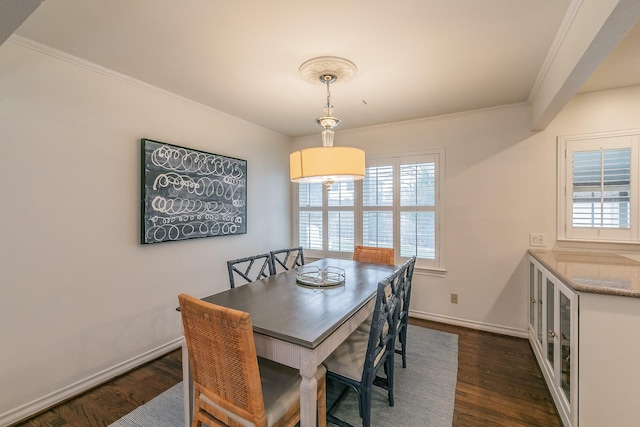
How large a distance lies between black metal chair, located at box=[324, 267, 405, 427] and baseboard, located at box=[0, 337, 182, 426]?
1.70m

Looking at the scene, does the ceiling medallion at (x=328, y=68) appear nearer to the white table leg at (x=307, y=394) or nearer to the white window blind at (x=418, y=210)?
the white window blind at (x=418, y=210)

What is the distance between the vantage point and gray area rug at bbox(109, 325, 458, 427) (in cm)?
177

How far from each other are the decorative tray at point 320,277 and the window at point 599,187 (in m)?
2.22

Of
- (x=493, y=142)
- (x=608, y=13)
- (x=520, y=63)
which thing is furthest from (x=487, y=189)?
(x=608, y=13)

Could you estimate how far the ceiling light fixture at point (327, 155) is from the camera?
181 cm

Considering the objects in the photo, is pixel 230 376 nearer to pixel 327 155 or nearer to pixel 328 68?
pixel 327 155

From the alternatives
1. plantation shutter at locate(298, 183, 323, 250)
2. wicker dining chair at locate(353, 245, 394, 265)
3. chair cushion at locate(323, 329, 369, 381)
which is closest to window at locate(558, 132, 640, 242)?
wicker dining chair at locate(353, 245, 394, 265)

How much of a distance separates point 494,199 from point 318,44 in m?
2.38

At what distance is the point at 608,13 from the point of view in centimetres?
116

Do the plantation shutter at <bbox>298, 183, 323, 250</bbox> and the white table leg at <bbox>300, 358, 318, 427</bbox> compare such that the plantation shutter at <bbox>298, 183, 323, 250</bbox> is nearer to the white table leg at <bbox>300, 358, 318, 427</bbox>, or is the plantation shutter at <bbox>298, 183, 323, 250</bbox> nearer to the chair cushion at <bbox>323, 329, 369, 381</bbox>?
the chair cushion at <bbox>323, 329, 369, 381</bbox>

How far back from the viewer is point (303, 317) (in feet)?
4.84

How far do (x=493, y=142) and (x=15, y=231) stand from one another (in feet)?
13.2

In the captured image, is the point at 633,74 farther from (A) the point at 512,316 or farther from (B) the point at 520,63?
(A) the point at 512,316

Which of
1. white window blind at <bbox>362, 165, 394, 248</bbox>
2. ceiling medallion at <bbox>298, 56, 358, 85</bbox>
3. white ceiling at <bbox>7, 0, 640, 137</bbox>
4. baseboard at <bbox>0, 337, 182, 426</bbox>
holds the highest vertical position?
white ceiling at <bbox>7, 0, 640, 137</bbox>
